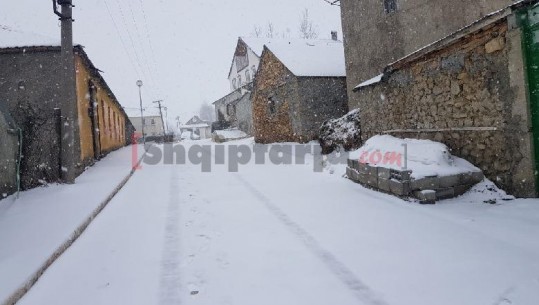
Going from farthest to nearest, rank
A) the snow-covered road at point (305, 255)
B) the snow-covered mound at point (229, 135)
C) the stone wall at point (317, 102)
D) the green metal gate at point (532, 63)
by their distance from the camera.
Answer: the snow-covered mound at point (229, 135), the stone wall at point (317, 102), the green metal gate at point (532, 63), the snow-covered road at point (305, 255)

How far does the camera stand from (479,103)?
6.00 meters

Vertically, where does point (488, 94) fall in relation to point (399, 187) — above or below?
above

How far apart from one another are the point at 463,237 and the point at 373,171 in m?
3.02

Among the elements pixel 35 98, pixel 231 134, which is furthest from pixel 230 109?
pixel 35 98

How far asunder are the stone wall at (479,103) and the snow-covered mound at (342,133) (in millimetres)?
3749

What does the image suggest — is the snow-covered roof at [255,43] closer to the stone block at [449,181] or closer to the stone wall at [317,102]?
the stone wall at [317,102]

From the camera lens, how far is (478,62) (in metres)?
5.97

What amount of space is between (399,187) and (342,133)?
6.43 m

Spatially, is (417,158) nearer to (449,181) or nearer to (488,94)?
(449,181)

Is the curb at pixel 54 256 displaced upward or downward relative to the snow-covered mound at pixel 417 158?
downward

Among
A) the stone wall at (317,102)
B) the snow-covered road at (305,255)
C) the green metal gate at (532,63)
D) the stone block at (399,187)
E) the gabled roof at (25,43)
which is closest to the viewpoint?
the snow-covered road at (305,255)

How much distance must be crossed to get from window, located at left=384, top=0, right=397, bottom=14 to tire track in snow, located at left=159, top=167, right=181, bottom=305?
35.5ft

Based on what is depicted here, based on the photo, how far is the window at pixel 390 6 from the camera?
1272 cm

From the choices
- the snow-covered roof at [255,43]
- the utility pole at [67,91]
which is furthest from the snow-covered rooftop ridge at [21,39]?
the snow-covered roof at [255,43]
